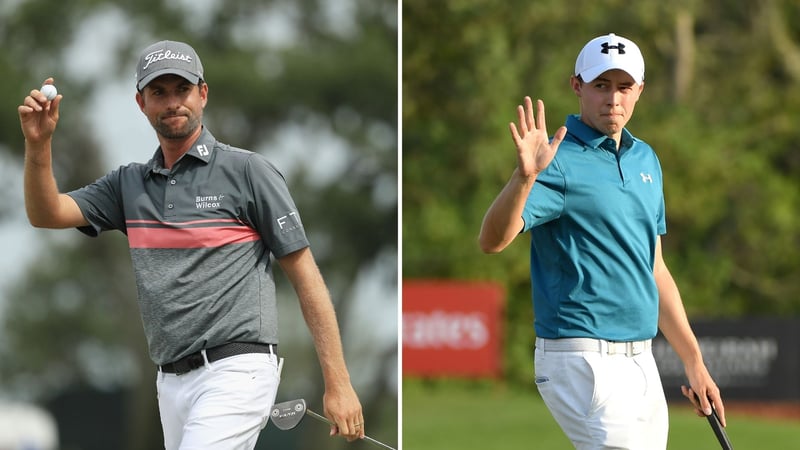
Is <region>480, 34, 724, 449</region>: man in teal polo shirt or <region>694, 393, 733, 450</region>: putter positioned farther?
<region>694, 393, 733, 450</region>: putter

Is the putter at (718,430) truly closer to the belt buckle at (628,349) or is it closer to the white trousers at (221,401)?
the belt buckle at (628,349)

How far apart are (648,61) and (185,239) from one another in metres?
27.9

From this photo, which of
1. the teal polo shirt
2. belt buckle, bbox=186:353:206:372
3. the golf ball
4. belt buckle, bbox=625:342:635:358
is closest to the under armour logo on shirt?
the teal polo shirt

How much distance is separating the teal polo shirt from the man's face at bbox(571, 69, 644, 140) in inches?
1.8

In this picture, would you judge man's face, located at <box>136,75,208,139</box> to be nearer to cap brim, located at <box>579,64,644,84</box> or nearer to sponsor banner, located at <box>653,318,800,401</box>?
cap brim, located at <box>579,64,644,84</box>

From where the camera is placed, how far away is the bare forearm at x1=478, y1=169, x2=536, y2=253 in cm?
498

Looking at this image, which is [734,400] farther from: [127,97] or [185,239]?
[185,239]

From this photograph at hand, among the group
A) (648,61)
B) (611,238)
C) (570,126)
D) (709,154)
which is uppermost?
(648,61)

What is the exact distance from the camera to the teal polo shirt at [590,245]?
5.29 meters

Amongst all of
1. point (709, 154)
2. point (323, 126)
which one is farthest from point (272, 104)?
point (709, 154)

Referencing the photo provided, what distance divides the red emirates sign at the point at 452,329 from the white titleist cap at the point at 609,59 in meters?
19.0

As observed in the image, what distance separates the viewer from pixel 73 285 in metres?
28.3

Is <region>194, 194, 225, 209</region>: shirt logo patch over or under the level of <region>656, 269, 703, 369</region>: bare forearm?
over

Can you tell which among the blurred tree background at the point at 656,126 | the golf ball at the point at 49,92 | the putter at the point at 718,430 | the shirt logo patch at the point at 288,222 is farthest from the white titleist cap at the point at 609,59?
the blurred tree background at the point at 656,126
